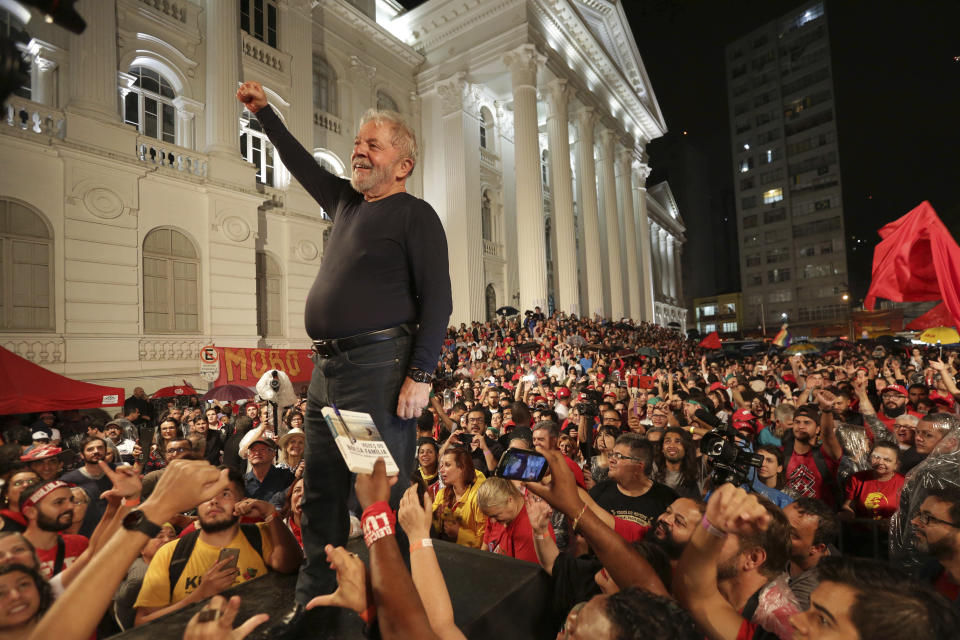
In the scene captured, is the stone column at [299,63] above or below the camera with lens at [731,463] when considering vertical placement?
above

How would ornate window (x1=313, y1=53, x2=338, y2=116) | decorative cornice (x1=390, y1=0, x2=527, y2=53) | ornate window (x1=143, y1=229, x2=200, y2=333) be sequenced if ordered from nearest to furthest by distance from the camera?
ornate window (x1=143, y1=229, x2=200, y2=333) → ornate window (x1=313, y1=53, x2=338, y2=116) → decorative cornice (x1=390, y1=0, x2=527, y2=53)

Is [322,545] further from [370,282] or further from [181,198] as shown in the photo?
[181,198]

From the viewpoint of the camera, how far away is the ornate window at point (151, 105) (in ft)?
48.6

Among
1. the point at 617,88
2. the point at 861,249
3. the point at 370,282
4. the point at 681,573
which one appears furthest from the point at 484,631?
the point at 861,249

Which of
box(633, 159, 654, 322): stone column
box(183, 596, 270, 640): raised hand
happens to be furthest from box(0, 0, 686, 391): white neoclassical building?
box(633, 159, 654, 322): stone column

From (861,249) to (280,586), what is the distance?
69.9 meters

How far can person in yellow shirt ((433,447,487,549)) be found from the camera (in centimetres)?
408

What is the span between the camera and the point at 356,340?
195cm

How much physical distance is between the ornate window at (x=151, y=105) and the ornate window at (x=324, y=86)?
651 centimetres

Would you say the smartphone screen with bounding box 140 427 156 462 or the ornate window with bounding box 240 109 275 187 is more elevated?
the ornate window with bounding box 240 109 275 187

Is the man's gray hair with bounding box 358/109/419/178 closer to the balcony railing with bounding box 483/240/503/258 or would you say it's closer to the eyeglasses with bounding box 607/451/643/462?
the eyeglasses with bounding box 607/451/643/462

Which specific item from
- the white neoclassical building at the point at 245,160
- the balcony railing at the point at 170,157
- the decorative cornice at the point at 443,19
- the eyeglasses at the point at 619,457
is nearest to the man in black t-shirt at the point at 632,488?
the eyeglasses at the point at 619,457

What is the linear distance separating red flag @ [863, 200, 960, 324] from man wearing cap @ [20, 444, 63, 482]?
28.3 feet

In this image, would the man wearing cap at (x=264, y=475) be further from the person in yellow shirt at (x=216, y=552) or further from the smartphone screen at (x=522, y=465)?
the smartphone screen at (x=522, y=465)
